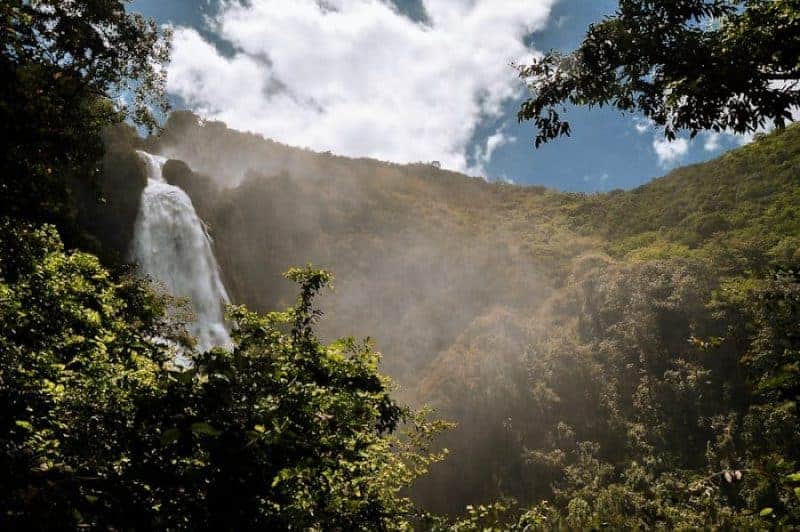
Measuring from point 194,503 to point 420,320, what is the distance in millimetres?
32592

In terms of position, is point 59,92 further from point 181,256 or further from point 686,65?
point 181,256

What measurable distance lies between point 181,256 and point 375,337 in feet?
49.2

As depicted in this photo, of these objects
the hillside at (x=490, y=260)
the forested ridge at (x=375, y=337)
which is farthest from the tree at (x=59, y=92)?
the hillside at (x=490, y=260)

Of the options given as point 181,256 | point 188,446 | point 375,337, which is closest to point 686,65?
point 188,446

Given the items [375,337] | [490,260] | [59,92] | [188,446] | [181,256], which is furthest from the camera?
[490,260]

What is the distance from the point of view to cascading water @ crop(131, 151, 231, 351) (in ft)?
89.2

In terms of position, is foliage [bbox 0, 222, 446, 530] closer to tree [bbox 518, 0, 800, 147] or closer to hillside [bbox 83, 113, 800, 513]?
tree [bbox 518, 0, 800, 147]

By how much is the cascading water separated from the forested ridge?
1.31 meters

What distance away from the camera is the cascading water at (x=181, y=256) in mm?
27203

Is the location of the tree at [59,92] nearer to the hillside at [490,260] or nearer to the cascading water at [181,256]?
the cascading water at [181,256]

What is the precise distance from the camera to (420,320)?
35.8 meters

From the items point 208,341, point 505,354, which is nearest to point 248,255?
point 208,341

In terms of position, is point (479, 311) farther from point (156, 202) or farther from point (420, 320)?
point (156, 202)

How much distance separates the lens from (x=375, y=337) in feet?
117
